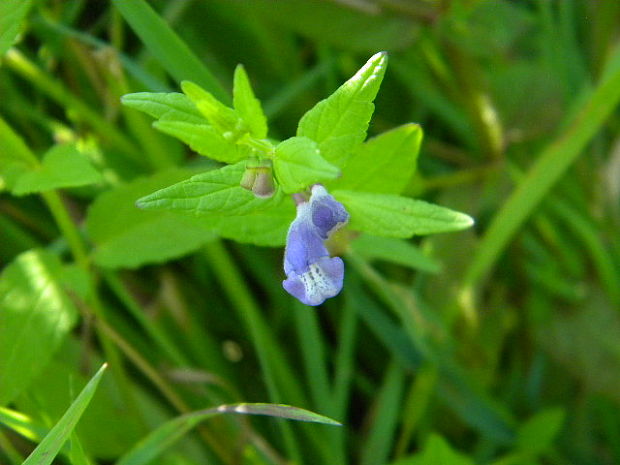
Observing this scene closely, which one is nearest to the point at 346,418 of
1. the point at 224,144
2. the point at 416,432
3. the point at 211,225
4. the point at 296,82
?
the point at 416,432

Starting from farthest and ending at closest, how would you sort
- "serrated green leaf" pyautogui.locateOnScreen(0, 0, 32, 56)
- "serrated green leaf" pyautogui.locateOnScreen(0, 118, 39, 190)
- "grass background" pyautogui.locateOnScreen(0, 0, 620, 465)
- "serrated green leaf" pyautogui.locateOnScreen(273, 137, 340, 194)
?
1. "grass background" pyautogui.locateOnScreen(0, 0, 620, 465)
2. "serrated green leaf" pyautogui.locateOnScreen(0, 118, 39, 190)
3. "serrated green leaf" pyautogui.locateOnScreen(0, 0, 32, 56)
4. "serrated green leaf" pyautogui.locateOnScreen(273, 137, 340, 194)

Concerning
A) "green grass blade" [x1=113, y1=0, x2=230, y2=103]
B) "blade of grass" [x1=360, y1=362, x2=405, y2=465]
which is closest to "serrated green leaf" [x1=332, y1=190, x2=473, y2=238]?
"green grass blade" [x1=113, y1=0, x2=230, y2=103]

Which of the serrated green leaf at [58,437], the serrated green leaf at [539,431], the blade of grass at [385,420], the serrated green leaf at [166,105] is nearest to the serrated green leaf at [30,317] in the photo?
the serrated green leaf at [58,437]

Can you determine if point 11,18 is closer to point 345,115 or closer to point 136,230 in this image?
point 136,230

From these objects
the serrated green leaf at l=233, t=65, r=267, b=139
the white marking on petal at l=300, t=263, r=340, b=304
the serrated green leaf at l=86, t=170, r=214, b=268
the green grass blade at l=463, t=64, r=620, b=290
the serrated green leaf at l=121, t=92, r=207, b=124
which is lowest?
the green grass blade at l=463, t=64, r=620, b=290

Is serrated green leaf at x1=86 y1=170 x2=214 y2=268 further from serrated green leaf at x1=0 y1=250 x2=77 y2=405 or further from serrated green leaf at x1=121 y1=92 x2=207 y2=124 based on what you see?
serrated green leaf at x1=121 y1=92 x2=207 y2=124

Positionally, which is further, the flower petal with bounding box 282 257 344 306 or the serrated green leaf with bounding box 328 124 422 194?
the serrated green leaf with bounding box 328 124 422 194

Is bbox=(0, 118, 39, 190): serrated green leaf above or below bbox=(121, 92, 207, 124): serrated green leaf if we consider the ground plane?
above

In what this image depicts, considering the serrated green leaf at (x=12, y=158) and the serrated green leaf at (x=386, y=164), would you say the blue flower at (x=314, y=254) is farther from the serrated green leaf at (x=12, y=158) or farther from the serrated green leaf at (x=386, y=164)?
the serrated green leaf at (x=12, y=158)
